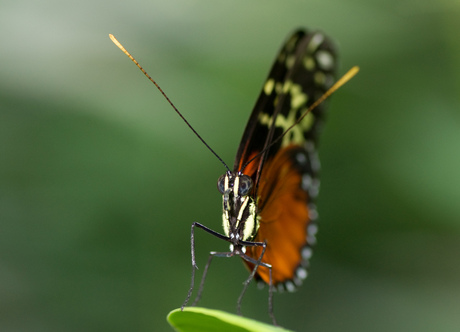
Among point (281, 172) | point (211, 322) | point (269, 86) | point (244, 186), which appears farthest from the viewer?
point (281, 172)

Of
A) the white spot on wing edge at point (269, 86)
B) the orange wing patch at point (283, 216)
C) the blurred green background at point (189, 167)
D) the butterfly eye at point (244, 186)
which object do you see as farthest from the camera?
the blurred green background at point (189, 167)

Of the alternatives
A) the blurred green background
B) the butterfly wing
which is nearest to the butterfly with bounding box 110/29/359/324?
the butterfly wing

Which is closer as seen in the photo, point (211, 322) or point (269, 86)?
point (211, 322)

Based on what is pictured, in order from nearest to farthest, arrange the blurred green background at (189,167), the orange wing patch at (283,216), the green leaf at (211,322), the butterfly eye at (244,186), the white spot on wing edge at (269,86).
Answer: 1. the green leaf at (211,322)
2. the butterfly eye at (244,186)
3. the white spot on wing edge at (269,86)
4. the orange wing patch at (283,216)
5. the blurred green background at (189,167)

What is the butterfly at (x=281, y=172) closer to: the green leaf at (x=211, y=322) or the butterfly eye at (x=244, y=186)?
the butterfly eye at (x=244, y=186)

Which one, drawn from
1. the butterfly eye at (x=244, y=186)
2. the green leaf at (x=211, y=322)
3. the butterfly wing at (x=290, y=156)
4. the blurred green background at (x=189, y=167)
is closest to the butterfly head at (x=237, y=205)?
the butterfly eye at (x=244, y=186)

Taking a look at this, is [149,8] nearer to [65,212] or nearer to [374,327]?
[65,212]

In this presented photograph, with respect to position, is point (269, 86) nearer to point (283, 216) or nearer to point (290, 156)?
point (290, 156)

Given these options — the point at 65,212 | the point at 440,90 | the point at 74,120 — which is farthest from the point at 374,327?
the point at 74,120

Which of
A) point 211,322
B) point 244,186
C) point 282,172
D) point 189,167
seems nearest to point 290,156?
point 282,172
